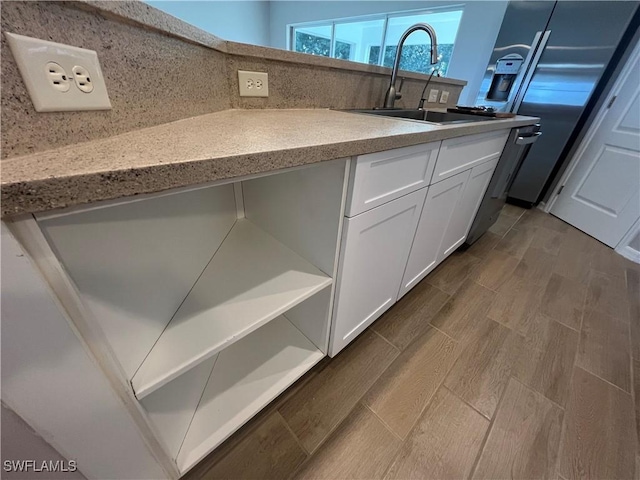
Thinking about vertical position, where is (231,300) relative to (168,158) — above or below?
below

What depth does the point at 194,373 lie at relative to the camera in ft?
2.57

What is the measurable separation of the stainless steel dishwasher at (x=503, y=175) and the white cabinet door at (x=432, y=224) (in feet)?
1.66

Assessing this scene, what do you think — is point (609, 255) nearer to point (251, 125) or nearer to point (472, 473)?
point (472, 473)

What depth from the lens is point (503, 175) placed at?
5.33 ft

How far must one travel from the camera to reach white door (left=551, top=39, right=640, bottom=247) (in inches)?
75.8

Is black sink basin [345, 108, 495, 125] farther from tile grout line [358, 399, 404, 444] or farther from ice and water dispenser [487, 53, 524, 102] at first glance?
ice and water dispenser [487, 53, 524, 102]

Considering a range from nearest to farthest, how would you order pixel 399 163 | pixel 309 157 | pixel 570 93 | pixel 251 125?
pixel 309 157
pixel 251 125
pixel 399 163
pixel 570 93

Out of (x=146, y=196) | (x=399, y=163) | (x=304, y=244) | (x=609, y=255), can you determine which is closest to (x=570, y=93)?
(x=609, y=255)

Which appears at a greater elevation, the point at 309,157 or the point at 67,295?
the point at 309,157

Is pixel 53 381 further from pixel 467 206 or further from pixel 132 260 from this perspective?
pixel 467 206

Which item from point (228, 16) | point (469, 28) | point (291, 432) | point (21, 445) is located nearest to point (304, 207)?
point (21, 445)

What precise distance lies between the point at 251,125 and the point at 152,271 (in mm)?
426

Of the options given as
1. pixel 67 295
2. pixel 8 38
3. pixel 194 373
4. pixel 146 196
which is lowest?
pixel 194 373

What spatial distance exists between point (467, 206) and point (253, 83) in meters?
1.28
